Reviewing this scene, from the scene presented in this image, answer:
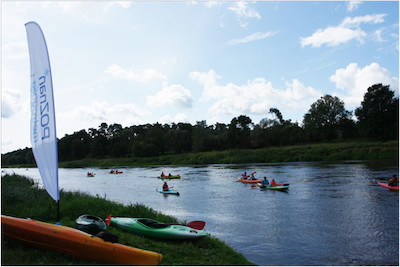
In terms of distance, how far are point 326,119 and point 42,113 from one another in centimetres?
6949

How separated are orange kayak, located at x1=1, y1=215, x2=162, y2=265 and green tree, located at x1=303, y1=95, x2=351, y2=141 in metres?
66.6

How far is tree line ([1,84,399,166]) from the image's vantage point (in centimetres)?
5188

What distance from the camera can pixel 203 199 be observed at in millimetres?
19719

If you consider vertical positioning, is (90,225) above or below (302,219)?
above

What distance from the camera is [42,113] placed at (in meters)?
7.35

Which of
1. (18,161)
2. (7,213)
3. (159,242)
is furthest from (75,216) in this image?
(18,161)

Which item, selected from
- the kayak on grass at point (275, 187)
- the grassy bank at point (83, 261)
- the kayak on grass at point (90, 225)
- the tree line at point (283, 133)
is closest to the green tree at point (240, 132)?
the tree line at point (283, 133)

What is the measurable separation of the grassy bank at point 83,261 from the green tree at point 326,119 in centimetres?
6284

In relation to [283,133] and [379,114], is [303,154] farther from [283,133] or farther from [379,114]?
[283,133]

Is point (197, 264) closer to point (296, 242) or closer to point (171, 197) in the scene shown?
point (296, 242)

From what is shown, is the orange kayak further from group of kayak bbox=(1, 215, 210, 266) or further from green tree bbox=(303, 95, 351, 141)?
green tree bbox=(303, 95, 351, 141)

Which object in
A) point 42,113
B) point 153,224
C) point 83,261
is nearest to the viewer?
point 83,261

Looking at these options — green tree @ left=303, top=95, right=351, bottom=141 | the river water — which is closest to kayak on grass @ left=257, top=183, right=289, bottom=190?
the river water

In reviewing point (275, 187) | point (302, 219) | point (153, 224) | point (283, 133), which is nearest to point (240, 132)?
point (283, 133)
